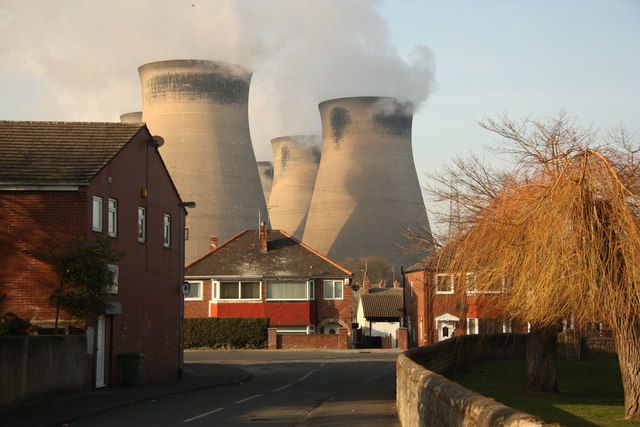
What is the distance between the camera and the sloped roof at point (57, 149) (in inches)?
882

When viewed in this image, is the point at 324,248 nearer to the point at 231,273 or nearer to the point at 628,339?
the point at 231,273

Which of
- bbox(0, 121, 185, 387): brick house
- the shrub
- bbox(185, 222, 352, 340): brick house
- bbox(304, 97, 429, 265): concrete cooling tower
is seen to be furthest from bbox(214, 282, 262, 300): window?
the shrub

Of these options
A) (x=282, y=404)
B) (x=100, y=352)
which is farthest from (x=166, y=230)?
(x=282, y=404)

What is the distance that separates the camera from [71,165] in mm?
23094

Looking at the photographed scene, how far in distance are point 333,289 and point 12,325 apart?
37.6 m

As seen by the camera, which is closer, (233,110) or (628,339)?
(628,339)

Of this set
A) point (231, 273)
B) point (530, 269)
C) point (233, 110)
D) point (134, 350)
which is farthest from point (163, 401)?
point (233, 110)

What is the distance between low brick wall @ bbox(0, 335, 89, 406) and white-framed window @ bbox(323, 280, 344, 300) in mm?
34808

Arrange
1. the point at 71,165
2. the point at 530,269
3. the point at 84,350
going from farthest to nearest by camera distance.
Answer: the point at 71,165
the point at 84,350
the point at 530,269

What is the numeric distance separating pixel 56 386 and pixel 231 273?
36.2 meters

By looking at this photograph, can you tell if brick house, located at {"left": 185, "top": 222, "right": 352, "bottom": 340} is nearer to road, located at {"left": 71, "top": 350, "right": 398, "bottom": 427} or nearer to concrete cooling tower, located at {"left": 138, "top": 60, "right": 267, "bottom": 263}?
concrete cooling tower, located at {"left": 138, "top": 60, "right": 267, "bottom": 263}

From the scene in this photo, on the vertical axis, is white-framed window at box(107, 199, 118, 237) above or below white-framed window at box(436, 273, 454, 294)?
above

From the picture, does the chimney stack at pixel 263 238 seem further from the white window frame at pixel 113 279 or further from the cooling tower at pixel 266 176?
the cooling tower at pixel 266 176

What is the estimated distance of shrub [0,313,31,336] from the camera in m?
19.2
